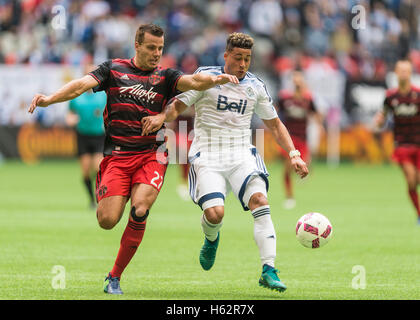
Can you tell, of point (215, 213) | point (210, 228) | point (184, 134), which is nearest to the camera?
point (215, 213)

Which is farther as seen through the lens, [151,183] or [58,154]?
[58,154]

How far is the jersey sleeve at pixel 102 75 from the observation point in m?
8.16

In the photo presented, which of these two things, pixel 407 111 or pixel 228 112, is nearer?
pixel 228 112

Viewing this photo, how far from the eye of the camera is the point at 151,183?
8.10 m

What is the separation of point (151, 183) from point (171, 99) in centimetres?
106

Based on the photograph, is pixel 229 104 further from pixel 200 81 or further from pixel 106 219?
pixel 106 219

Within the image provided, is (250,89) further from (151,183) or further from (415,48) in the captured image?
(415,48)

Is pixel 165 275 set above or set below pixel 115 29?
below

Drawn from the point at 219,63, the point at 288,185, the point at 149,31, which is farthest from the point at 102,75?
the point at 219,63

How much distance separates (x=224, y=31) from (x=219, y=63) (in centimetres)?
366

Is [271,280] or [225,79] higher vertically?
[225,79]

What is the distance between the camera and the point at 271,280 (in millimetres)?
7883
